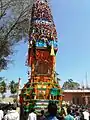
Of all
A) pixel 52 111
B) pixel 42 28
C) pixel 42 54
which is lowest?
pixel 52 111

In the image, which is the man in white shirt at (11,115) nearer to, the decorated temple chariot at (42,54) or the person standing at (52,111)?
the person standing at (52,111)

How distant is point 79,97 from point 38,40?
32.5 meters

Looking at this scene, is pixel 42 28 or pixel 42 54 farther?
pixel 42 54

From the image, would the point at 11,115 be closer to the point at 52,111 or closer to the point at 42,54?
the point at 52,111

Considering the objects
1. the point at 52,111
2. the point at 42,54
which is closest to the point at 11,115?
the point at 52,111

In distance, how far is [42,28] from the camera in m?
19.1

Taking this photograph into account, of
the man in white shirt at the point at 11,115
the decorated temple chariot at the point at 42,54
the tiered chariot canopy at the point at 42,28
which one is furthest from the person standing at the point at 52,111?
the tiered chariot canopy at the point at 42,28

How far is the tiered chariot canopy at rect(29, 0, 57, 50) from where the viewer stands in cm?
1902

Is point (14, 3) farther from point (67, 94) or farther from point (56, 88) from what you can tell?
point (67, 94)

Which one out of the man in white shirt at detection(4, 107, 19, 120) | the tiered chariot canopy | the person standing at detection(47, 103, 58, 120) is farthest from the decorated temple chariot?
the person standing at detection(47, 103, 58, 120)

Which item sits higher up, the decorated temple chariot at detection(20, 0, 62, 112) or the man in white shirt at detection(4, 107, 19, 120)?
the decorated temple chariot at detection(20, 0, 62, 112)

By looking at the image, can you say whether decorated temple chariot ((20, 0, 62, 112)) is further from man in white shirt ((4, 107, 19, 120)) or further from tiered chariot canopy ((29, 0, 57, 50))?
man in white shirt ((4, 107, 19, 120))

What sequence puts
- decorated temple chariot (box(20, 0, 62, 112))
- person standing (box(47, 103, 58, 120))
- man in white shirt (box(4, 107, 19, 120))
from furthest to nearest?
decorated temple chariot (box(20, 0, 62, 112)) < man in white shirt (box(4, 107, 19, 120)) < person standing (box(47, 103, 58, 120))

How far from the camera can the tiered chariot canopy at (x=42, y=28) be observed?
19016 mm
